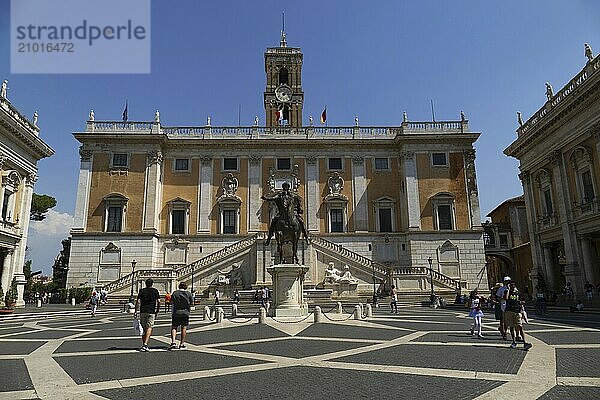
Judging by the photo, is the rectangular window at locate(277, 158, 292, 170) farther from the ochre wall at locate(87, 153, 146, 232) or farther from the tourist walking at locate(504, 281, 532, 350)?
the tourist walking at locate(504, 281, 532, 350)

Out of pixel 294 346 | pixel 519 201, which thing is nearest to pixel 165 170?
pixel 294 346

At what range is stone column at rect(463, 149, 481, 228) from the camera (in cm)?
4116

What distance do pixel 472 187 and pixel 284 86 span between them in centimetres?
2828

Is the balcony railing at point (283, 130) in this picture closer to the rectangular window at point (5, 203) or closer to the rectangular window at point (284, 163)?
the rectangular window at point (284, 163)

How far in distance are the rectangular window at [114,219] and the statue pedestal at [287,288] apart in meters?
26.0

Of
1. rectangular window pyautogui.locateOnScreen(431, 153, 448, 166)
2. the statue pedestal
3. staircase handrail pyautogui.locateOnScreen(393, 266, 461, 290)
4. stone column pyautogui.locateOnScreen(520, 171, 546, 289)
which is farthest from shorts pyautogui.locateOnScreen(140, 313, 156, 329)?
rectangular window pyautogui.locateOnScreen(431, 153, 448, 166)

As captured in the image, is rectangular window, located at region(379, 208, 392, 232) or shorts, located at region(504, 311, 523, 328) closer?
shorts, located at region(504, 311, 523, 328)

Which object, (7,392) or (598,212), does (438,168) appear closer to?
(598,212)

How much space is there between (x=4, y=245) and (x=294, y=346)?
1201 inches

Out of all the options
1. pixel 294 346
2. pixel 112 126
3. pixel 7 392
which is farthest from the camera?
pixel 112 126

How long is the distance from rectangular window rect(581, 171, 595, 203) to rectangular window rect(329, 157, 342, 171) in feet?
68.7

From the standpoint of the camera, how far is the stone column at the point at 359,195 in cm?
4150

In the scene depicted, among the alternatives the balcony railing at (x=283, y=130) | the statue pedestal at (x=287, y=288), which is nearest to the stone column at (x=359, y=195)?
the balcony railing at (x=283, y=130)

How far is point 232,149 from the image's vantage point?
42719mm
